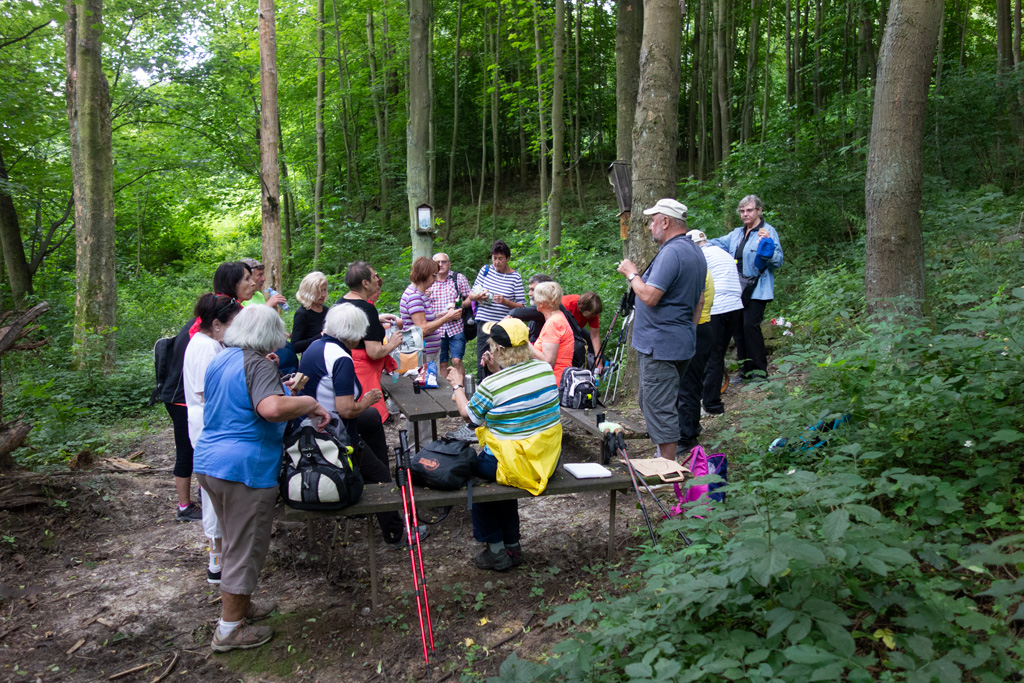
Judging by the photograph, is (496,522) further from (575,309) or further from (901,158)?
(901,158)

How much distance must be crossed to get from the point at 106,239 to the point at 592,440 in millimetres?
9647

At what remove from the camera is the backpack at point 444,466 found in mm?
4043

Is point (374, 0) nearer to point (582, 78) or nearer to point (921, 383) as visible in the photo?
point (582, 78)

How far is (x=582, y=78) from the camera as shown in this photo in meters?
23.6

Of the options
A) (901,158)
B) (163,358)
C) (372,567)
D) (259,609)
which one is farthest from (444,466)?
(901,158)

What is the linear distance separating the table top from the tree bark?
132 inches

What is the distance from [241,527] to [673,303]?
10.4 ft

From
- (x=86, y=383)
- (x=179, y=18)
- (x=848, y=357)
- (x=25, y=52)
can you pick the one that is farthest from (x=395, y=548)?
(x=25, y=52)

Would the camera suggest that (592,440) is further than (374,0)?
No

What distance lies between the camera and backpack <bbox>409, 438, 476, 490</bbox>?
4043 millimetres

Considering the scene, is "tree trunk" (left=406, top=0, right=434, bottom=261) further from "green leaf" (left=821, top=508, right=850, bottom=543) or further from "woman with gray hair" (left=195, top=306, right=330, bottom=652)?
"green leaf" (left=821, top=508, right=850, bottom=543)

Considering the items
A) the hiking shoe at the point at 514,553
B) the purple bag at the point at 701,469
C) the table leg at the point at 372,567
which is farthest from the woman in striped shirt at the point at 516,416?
the purple bag at the point at 701,469

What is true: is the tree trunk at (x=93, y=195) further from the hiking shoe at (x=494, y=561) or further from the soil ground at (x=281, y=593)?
the hiking shoe at (x=494, y=561)

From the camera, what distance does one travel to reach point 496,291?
26.5 ft
